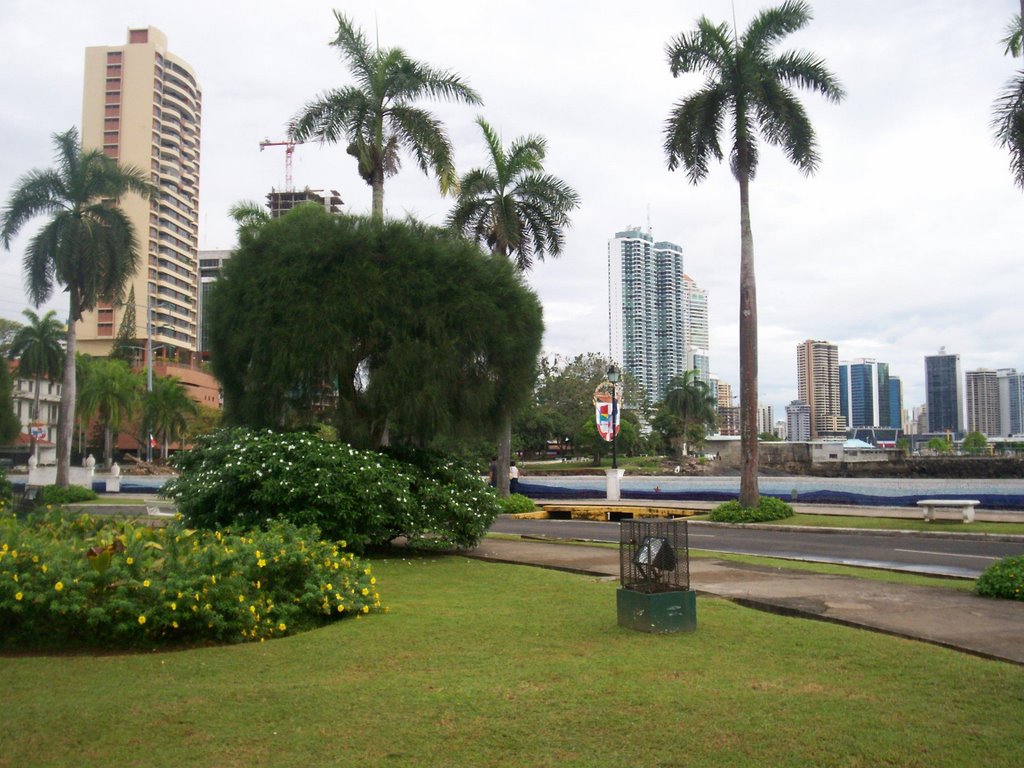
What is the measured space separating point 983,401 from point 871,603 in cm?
18136

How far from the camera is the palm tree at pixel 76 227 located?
35969 mm

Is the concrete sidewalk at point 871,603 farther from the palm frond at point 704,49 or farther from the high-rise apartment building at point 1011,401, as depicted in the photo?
the high-rise apartment building at point 1011,401

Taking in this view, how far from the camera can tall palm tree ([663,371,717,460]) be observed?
105 m

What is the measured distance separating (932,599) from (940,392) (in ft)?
578

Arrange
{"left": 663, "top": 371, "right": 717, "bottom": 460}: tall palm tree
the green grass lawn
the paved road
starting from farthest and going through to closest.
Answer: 1. {"left": 663, "top": 371, "right": 717, "bottom": 460}: tall palm tree
2. the paved road
3. the green grass lawn

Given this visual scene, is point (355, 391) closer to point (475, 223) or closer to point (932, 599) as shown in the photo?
point (932, 599)

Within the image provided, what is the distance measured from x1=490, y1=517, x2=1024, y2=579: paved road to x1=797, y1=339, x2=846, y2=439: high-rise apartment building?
174 m

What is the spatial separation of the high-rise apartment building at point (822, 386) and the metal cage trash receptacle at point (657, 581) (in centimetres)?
18884

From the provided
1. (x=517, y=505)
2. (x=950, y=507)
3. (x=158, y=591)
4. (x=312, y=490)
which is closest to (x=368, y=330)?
(x=312, y=490)

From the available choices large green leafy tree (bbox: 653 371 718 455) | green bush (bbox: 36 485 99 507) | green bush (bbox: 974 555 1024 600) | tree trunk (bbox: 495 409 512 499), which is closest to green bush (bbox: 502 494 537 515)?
tree trunk (bbox: 495 409 512 499)

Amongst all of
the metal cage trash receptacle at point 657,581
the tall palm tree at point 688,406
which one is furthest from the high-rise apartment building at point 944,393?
the metal cage trash receptacle at point 657,581

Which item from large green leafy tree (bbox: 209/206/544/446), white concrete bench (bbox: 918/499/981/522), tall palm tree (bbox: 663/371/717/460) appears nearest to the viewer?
large green leafy tree (bbox: 209/206/544/446)

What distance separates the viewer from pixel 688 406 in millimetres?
106375

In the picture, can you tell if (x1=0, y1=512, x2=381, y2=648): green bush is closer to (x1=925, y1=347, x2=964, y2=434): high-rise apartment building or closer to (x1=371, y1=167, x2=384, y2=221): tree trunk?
(x1=371, y1=167, x2=384, y2=221): tree trunk
